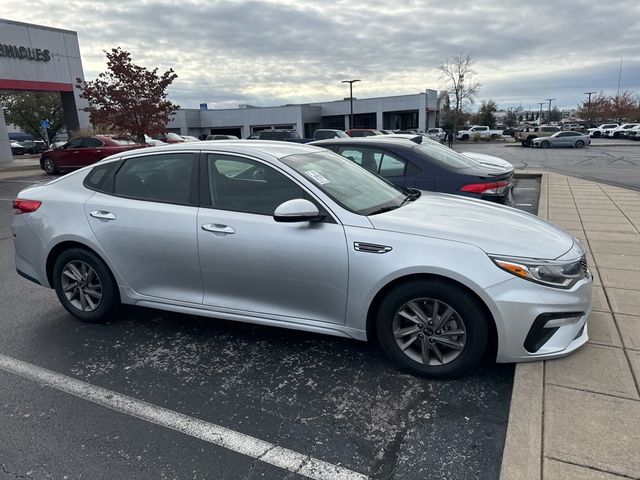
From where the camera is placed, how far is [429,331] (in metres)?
3.08

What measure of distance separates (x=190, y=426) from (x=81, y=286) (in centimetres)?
206

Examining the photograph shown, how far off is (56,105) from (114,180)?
45.8 metres

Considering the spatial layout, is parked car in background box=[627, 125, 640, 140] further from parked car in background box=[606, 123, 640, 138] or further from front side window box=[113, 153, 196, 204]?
front side window box=[113, 153, 196, 204]

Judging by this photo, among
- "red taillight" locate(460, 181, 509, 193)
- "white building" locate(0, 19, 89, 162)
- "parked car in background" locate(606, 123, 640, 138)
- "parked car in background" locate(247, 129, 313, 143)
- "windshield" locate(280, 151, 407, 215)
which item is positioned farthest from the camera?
"parked car in background" locate(606, 123, 640, 138)

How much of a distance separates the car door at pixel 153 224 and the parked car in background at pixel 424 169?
2.96m

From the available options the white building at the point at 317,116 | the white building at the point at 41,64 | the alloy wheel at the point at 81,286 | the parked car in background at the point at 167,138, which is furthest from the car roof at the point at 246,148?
the white building at the point at 317,116

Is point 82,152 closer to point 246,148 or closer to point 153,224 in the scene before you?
point 153,224

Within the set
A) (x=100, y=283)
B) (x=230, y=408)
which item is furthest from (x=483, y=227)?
(x=100, y=283)

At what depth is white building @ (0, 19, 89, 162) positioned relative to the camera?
2250 cm

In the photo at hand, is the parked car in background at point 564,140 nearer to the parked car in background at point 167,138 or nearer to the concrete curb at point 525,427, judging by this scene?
the parked car in background at point 167,138

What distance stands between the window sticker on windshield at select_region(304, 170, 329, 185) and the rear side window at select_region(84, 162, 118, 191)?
6.09 feet

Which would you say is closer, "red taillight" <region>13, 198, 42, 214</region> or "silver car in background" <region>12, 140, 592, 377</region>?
"silver car in background" <region>12, 140, 592, 377</region>

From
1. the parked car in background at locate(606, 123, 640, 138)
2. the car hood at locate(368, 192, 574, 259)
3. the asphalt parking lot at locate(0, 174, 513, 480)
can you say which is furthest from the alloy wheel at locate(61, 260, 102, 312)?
the parked car in background at locate(606, 123, 640, 138)

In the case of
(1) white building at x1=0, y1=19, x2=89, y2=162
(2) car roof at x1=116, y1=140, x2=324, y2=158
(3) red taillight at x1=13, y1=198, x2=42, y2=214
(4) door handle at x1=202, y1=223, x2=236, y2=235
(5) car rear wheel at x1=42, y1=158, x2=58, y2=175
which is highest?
(1) white building at x1=0, y1=19, x2=89, y2=162
